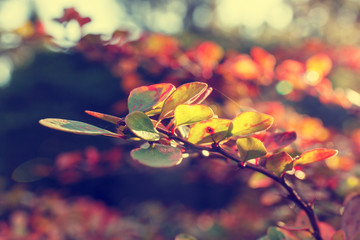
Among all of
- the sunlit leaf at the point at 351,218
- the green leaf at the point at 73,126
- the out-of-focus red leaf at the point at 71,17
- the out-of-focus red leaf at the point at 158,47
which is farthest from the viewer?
the out-of-focus red leaf at the point at 158,47

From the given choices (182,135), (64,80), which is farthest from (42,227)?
(64,80)

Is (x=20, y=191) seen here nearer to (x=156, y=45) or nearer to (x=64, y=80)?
(x=156, y=45)

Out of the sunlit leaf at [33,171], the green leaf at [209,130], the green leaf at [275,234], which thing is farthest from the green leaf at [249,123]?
the sunlit leaf at [33,171]

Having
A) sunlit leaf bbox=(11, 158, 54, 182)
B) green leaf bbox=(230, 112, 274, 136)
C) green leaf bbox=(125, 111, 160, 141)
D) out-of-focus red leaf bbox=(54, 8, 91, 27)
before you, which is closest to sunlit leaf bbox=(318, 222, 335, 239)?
green leaf bbox=(230, 112, 274, 136)

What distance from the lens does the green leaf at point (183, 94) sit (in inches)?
18.5

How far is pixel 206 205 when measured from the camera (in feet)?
10.7

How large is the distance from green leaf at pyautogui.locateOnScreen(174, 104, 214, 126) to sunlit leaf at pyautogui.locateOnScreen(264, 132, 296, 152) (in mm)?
173

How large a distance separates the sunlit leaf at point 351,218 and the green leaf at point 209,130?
329 mm

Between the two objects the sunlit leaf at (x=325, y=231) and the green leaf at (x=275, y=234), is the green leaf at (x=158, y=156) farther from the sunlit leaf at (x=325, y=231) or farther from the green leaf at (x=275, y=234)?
the sunlit leaf at (x=325, y=231)

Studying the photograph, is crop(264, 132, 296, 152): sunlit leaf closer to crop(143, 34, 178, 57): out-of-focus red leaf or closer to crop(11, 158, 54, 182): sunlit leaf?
crop(143, 34, 178, 57): out-of-focus red leaf

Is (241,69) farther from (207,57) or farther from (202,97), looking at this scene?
(202,97)

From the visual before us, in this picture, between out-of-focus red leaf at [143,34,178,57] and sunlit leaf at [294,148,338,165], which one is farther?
out-of-focus red leaf at [143,34,178,57]

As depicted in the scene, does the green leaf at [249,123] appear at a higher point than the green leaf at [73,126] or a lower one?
lower

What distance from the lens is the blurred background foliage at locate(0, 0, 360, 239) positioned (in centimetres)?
133
